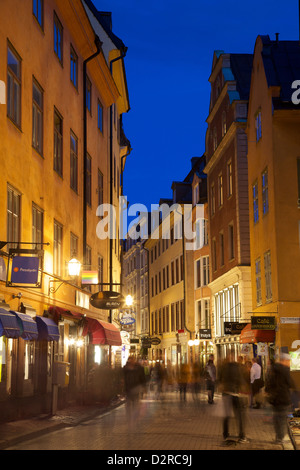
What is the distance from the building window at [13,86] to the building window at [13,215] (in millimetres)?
1868

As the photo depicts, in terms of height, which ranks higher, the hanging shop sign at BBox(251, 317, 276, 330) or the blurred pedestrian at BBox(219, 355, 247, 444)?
the hanging shop sign at BBox(251, 317, 276, 330)

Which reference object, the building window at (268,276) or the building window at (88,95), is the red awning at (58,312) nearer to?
the building window at (88,95)

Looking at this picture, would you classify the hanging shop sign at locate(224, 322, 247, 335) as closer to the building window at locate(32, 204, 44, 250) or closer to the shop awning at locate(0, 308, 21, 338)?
the building window at locate(32, 204, 44, 250)

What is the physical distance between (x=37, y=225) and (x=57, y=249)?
9.10ft

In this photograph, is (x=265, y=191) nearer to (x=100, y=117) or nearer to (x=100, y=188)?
(x=100, y=188)

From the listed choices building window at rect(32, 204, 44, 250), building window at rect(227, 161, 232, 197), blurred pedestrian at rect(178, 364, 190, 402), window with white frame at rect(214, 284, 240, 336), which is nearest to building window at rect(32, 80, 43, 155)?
building window at rect(32, 204, 44, 250)

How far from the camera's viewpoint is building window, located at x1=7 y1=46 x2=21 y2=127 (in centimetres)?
1842

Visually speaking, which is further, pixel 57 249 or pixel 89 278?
pixel 89 278

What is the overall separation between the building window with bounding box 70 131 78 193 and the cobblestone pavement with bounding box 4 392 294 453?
28.8ft

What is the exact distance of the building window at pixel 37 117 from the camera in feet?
69.9

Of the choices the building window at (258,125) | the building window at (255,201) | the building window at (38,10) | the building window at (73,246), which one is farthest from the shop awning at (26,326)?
the building window at (258,125)

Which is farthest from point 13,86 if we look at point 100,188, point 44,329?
point 100,188

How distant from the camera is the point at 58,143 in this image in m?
24.9
